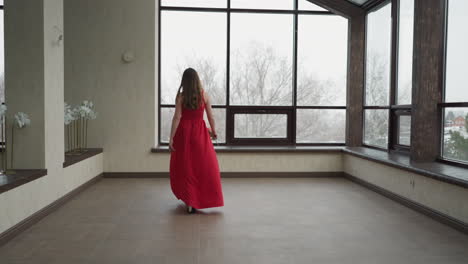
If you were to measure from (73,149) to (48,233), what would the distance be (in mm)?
2621

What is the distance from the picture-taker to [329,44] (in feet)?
22.3

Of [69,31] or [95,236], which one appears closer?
[95,236]

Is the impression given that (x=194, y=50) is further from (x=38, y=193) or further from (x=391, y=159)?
(x=38, y=193)

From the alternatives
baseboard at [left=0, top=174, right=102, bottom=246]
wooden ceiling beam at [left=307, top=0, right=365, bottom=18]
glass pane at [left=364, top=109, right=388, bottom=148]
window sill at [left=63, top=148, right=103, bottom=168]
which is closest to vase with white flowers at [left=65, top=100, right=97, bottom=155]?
window sill at [left=63, top=148, right=103, bottom=168]

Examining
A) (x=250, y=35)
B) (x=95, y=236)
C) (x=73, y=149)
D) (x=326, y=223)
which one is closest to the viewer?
(x=95, y=236)

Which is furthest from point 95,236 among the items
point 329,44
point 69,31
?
point 329,44

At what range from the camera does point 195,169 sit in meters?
4.13

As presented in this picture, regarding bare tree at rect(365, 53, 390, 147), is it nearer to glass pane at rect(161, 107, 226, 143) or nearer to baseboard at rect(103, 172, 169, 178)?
glass pane at rect(161, 107, 226, 143)

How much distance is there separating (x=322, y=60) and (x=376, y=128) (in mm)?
1409

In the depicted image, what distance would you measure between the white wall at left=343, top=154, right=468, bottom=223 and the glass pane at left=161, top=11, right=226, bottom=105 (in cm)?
246

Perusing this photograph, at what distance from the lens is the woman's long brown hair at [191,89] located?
4.09m

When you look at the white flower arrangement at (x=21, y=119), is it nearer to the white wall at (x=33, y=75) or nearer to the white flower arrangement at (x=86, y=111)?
the white wall at (x=33, y=75)

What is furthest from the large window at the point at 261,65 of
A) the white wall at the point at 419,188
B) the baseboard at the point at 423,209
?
the baseboard at the point at 423,209

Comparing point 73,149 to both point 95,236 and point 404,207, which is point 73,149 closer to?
point 95,236
